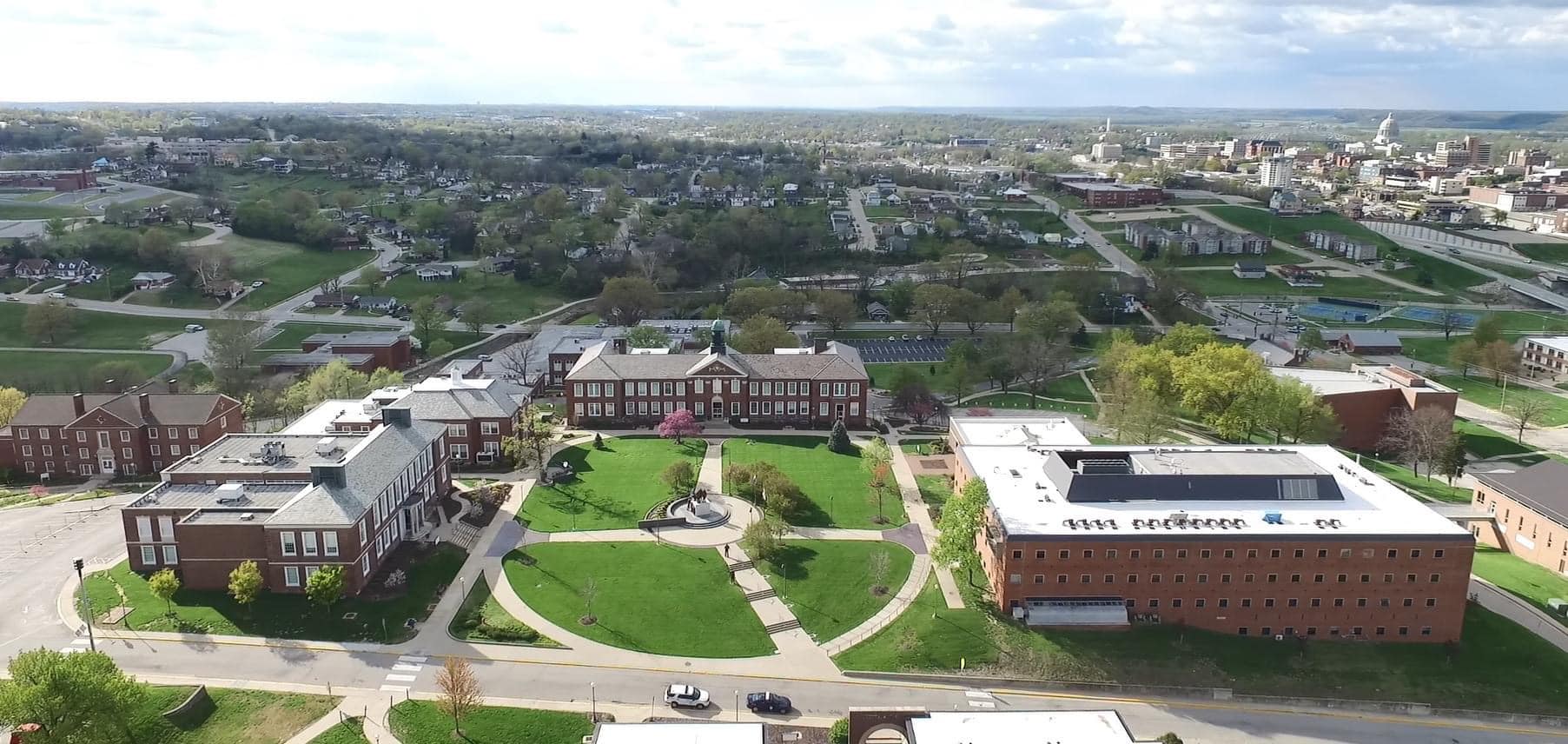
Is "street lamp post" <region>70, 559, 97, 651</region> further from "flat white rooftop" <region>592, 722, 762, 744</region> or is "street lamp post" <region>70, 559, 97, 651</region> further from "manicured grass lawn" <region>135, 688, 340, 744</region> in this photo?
"flat white rooftop" <region>592, 722, 762, 744</region>

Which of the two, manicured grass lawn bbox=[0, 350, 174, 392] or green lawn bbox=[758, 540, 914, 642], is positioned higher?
manicured grass lawn bbox=[0, 350, 174, 392]

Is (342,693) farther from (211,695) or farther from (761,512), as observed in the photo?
(761,512)

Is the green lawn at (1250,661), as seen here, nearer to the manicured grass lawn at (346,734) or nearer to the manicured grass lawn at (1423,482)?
the manicured grass lawn at (346,734)

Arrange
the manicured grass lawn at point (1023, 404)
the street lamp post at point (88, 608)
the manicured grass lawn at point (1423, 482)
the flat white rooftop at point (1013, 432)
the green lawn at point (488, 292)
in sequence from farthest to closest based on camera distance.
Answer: the green lawn at point (488, 292) → the manicured grass lawn at point (1023, 404) → the manicured grass lawn at point (1423, 482) → the flat white rooftop at point (1013, 432) → the street lamp post at point (88, 608)

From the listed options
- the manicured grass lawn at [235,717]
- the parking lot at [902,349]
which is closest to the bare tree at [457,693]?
the manicured grass lawn at [235,717]

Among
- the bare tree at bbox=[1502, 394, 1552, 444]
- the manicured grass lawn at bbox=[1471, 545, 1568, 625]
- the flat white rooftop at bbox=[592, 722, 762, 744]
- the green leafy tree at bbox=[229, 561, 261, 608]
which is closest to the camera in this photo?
the flat white rooftop at bbox=[592, 722, 762, 744]

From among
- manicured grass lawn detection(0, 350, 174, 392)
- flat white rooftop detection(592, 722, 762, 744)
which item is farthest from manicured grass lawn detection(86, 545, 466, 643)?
manicured grass lawn detection(0, 350, 174, 392)
